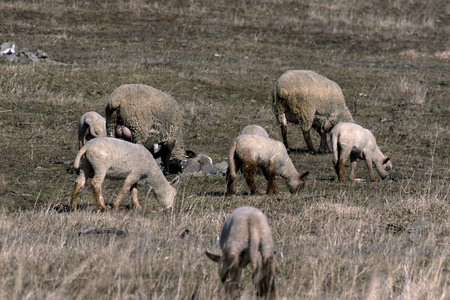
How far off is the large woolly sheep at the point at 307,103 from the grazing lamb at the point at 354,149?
83.9 inches

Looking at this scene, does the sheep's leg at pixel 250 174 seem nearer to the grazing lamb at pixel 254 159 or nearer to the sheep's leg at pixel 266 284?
the grazing lamb at pixel 254 159

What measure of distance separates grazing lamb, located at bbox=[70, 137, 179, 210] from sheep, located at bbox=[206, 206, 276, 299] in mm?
4189

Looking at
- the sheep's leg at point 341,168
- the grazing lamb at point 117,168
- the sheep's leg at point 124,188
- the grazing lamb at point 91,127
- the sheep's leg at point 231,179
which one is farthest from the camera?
the grazing lamb at point 91,127

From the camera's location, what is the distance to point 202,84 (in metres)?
20.2

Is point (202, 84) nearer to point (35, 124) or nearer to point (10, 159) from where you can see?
point (35, 124)

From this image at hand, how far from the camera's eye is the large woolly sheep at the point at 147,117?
1288cm

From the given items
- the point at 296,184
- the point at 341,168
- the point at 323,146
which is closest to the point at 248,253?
the point at 296,184

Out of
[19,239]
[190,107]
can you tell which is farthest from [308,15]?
[19,239]

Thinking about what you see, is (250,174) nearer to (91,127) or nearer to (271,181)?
(271,181)

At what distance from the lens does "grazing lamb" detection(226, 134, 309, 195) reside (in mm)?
11062

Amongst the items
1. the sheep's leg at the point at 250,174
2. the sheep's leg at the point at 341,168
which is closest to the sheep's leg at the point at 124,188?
the sheep's leg at the point at 250,174

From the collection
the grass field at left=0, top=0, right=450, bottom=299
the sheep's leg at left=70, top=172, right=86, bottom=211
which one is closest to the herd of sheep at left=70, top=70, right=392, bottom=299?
the sheep's leg at left=70, top=172, right=86, bottom=211

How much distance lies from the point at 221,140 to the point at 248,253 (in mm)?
10244

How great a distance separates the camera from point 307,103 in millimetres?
15570
